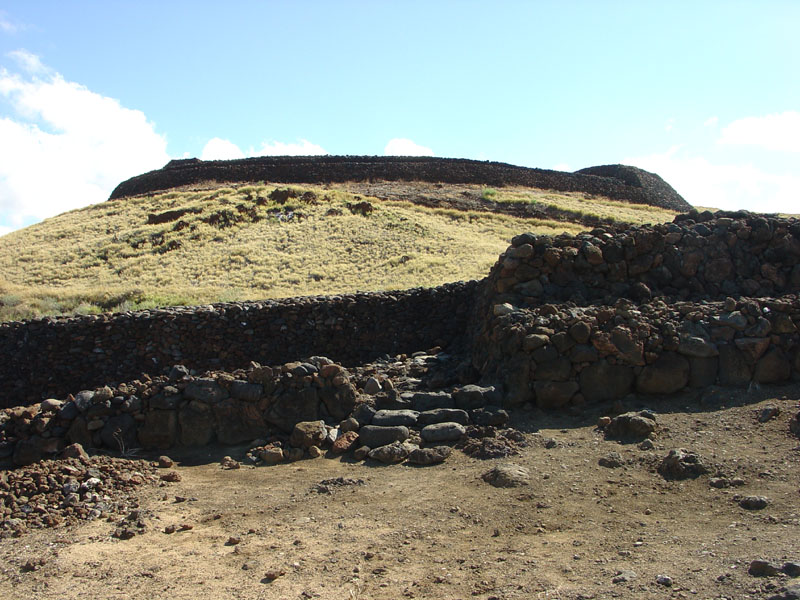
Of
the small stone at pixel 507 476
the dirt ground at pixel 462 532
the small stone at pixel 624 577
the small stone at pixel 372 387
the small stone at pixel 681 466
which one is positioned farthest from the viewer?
the small stone at pixel 372 387

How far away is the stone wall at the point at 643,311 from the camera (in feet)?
30.4

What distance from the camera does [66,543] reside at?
6340 millimetres

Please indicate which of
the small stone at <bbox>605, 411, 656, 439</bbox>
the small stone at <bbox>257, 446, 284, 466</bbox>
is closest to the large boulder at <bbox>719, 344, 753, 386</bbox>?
the small stone at <bbox>605, 411, 656, 439</bbox>

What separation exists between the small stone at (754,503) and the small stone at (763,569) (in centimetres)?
143

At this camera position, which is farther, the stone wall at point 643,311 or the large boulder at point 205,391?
the stone wall at point 643,311

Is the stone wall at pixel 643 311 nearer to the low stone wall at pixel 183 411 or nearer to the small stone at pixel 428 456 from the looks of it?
the small stone at pixel 428 456

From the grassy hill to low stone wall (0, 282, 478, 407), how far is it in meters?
5.49

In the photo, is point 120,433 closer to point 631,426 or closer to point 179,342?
point 179,342

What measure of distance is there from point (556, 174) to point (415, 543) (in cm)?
4221

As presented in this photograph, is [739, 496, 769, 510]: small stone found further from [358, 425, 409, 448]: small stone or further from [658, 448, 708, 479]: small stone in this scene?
[358, 425, 409, 448]: small stone

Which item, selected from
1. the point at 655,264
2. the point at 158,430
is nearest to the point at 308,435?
the point at 158,430

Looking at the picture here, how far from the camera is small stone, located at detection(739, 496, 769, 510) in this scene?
5.97 meters

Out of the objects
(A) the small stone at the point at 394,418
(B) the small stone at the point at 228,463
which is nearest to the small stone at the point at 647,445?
→ (A) the small stone at the point at 394,418

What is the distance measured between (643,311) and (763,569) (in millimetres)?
5716
